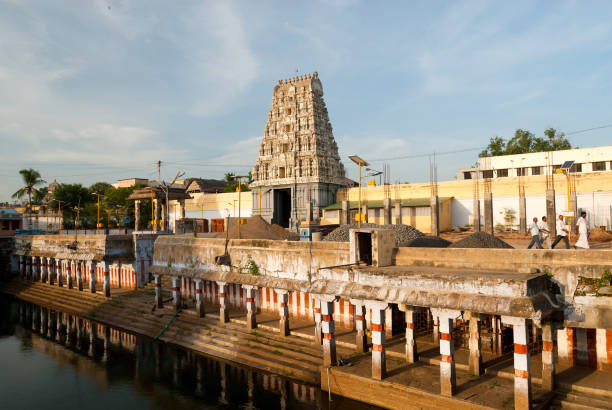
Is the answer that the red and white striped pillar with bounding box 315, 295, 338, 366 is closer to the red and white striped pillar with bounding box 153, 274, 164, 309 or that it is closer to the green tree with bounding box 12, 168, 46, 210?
the red and white striped pillar with bounding box 153, 274, 164, 309

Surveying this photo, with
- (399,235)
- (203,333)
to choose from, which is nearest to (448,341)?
(399,235)

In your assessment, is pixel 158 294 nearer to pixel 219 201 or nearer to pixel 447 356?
pixel 447 356

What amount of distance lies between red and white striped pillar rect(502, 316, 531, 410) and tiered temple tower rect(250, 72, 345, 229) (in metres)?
37.9

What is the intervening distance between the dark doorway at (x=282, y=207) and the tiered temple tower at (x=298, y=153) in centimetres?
26

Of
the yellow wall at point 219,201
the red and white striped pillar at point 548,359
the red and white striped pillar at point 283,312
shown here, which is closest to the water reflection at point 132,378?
the red and white striped pillar at point 283,312

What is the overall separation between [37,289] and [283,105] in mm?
33002

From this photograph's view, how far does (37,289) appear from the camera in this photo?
125ft

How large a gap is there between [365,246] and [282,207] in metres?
40.0

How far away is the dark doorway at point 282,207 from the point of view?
53.2 m

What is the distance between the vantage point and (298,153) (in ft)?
162

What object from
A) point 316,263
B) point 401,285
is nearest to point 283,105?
point 316,263

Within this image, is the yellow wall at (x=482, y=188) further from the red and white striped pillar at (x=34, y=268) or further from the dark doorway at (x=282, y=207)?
the red and white striped pillar at (x=34, y=268)

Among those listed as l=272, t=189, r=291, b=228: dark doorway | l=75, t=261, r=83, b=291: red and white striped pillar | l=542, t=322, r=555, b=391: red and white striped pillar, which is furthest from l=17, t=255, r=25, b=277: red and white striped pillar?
→ l=542, t=322, r=555, b=391: red and white striped pillar

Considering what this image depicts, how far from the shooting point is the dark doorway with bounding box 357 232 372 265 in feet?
51.0
